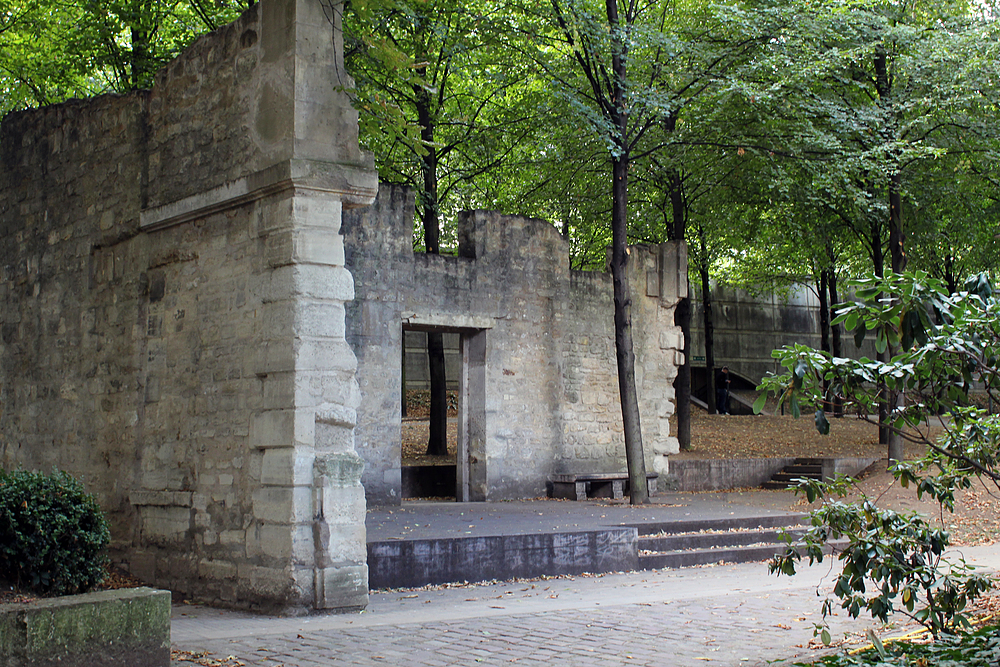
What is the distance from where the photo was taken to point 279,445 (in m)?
7.75

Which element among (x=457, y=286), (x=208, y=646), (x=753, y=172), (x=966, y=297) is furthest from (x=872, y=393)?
(x=753, y=172)

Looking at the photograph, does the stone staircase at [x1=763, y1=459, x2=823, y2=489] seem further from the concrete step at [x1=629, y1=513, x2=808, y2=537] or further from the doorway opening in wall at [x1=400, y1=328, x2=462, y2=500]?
the doorway opening in wall at [x1=400, y1=328, x2=462, y2=500]

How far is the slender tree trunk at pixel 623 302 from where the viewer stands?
1435 centimetres

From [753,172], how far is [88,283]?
37.3 feet

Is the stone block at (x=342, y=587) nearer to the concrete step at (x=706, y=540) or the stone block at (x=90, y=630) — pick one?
the stone block at (x=90, y=630)

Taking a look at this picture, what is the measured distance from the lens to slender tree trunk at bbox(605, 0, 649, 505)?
565 inches

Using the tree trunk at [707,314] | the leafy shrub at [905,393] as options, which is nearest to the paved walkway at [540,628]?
the leafy shrub at [905,393]

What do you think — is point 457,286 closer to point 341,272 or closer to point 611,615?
point 341,272

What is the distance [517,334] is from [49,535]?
969 centimetres

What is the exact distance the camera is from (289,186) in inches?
309

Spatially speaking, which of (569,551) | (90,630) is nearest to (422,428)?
(569,551)

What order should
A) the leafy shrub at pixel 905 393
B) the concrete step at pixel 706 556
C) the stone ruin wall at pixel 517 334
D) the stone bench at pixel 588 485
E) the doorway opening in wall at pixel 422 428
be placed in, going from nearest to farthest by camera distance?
the leafy shrub at pixel 905 393 < the concrete step at pixel 706 556 < the stone ruin wall at pixel 517 334 < the stone bench at pixel 588 485 < the doorway opening in wall at pixel 422 428

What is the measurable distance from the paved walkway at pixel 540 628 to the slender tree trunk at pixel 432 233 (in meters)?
8.57

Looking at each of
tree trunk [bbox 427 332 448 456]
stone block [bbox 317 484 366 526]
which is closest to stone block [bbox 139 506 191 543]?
stone block [bbox 317 484 366 526]
